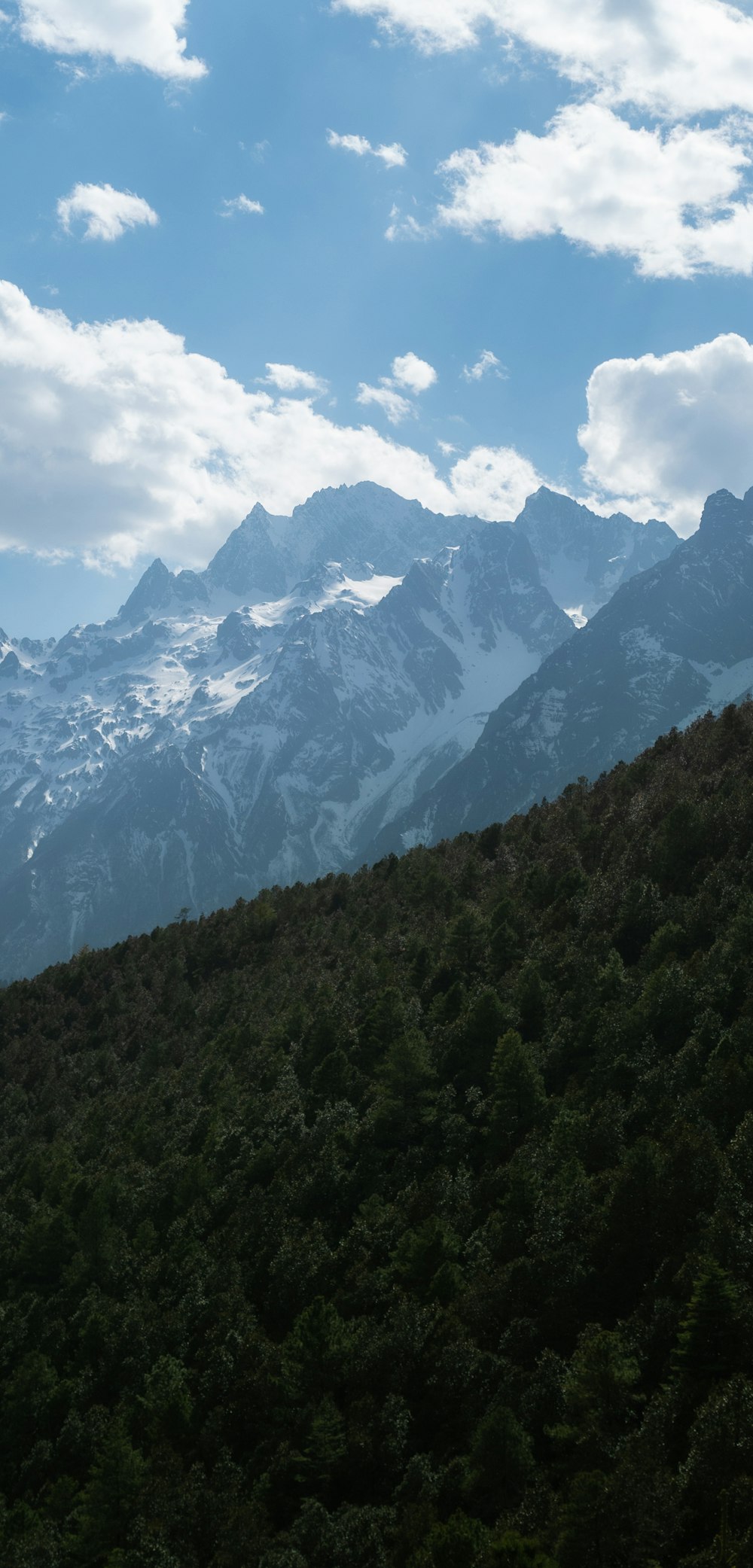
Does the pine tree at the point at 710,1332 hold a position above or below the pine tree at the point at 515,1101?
below

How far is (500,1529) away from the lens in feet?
111

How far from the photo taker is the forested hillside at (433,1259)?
36.6 m

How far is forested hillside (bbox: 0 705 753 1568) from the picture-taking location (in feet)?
120

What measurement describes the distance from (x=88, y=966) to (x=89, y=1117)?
5026cm

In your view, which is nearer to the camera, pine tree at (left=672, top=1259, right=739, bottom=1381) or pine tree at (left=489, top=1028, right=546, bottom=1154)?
pine tree at (left=672, top=1259, right=739, bottom=1381)

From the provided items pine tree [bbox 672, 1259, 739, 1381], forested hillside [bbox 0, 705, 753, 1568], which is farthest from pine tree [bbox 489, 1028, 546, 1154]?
pine tree [bbox 672, 1259, 739, 1381]

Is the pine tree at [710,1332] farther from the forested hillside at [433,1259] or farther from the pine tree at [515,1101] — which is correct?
the pine tree at [515,1101]

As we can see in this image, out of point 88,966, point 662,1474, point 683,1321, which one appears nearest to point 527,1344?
point 683,1321

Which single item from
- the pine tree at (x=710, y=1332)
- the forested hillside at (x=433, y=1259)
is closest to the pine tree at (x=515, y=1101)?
the forested hillside at (x=433, y=1259)

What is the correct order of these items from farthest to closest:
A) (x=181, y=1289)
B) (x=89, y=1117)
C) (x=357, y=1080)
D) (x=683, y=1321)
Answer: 1. (x=89, y=1117)
2. (x=357, y=1080)
3. (x=181, y=1289)
4. (x=683, y=1321)

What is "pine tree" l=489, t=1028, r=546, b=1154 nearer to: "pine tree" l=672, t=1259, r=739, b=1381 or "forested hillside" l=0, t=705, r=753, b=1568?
"forested hillside" l=0, t=705, r=753, b=1568

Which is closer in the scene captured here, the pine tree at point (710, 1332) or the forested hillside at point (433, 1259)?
the pine tree at point (710, 1332)

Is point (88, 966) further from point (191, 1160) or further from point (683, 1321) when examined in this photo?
point (683, 1321)

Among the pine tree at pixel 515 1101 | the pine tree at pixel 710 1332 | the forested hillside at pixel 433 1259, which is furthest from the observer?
the pine tree at pixel 515 1101
